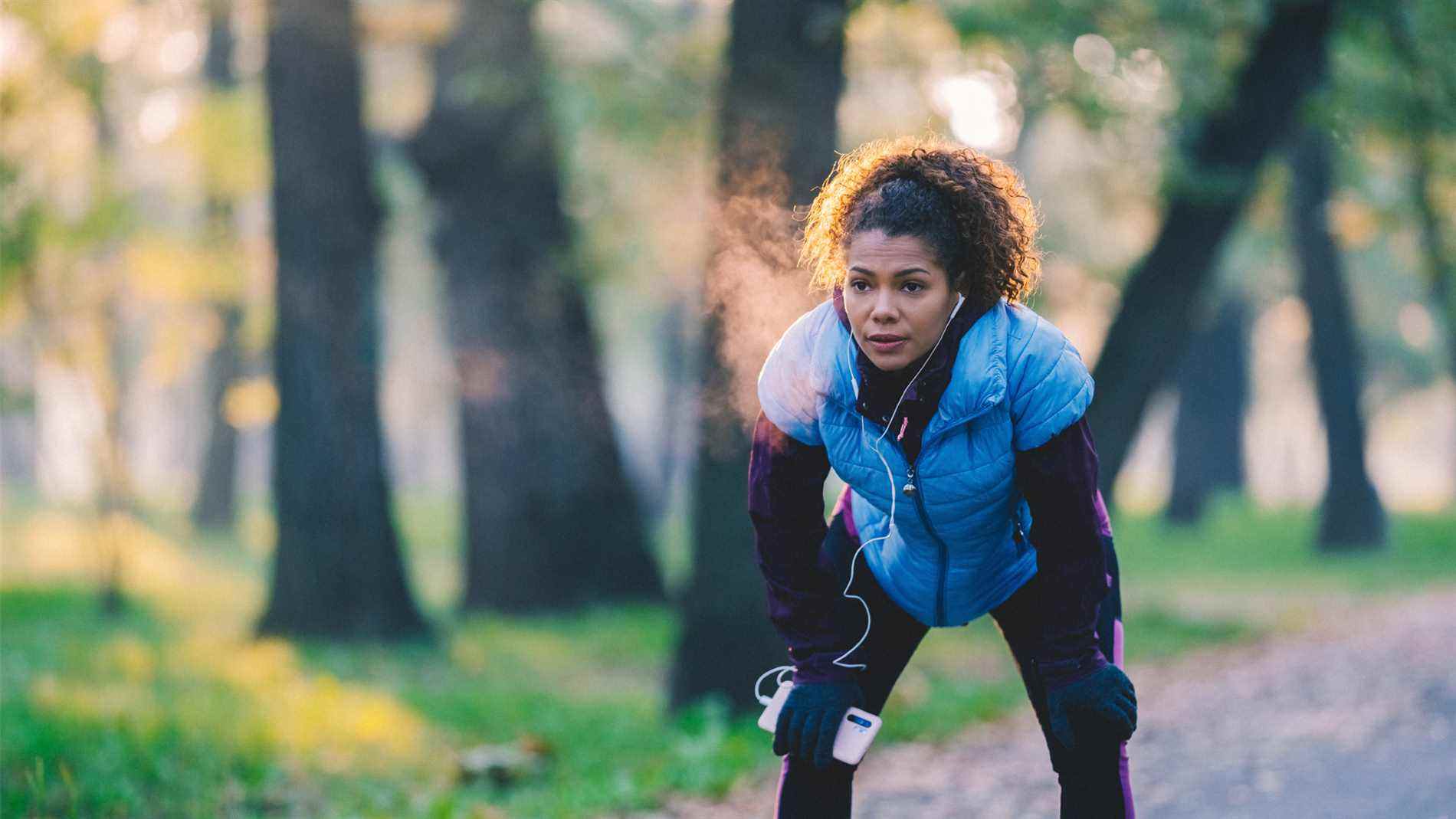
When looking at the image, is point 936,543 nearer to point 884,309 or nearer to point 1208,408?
point 884,309

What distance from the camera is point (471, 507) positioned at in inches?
437

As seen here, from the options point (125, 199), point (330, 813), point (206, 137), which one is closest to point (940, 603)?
point (330, 813)

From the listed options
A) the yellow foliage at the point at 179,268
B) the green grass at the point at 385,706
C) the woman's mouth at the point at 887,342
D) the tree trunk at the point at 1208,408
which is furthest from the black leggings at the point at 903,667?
the tree trunk at the point at 1208,408

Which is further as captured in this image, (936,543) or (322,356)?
(322,356)

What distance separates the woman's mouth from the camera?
2721 millimetres

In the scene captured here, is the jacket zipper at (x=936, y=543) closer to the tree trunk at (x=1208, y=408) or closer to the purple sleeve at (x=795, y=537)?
the purple sleeve at (x=795, y=537)

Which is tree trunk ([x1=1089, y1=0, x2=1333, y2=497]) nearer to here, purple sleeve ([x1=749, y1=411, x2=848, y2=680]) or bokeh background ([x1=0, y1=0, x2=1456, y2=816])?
bokeh background ([x1=0, y1=0, x2=1456, y2=816])

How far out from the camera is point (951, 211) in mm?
2738

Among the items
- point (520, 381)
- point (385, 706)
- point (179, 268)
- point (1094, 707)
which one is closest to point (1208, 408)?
point (520, 381)

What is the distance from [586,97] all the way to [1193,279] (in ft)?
14.3

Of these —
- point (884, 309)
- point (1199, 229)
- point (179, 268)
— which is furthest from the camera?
point (179, 268)

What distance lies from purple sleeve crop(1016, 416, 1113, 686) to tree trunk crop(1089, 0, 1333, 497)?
20.9 feet

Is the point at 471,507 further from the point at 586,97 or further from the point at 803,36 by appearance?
the point at 803,36

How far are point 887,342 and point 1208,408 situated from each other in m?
21.2
